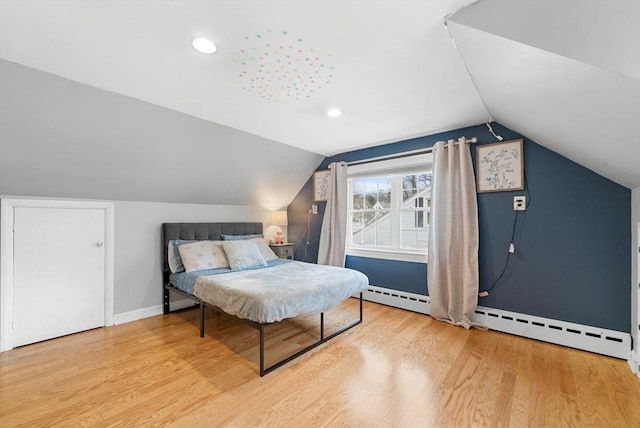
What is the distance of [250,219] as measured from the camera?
178 inches

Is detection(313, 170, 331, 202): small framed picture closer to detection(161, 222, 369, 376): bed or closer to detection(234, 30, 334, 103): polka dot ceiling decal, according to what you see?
detection(161, 222, 369, 376): bed

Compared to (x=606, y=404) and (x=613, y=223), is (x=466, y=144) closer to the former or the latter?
(x=613, y=223)

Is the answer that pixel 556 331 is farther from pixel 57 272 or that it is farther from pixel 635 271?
pixel 57 272

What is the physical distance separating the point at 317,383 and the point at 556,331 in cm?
239

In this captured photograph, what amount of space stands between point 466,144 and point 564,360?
7.33 ft

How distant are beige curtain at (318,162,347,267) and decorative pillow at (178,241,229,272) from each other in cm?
163

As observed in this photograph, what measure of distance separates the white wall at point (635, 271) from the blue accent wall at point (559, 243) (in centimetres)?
5

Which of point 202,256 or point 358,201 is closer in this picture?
point 202,256

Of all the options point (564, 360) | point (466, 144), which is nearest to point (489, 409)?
point (564, 360)

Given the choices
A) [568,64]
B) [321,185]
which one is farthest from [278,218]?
[568,64]

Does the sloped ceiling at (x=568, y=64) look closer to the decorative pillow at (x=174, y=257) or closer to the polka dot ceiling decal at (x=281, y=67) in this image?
the polka dot ceiling decal at (x=281, y=67)

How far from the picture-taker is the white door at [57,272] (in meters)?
2.54

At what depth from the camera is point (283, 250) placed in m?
4.48

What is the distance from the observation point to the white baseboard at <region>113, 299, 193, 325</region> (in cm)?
307
